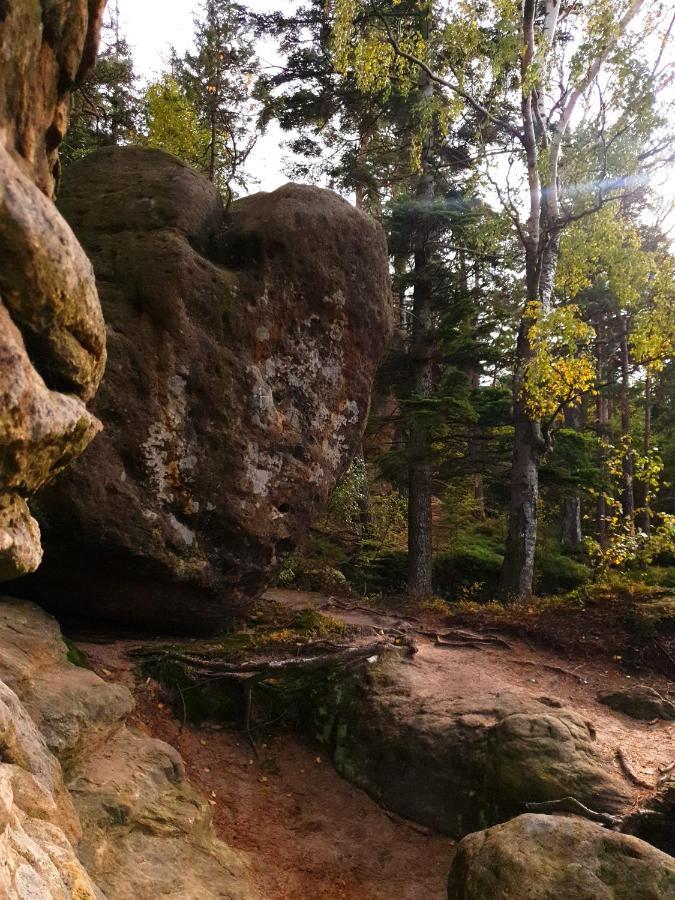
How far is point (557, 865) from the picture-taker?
4.15 m

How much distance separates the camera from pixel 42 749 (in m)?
4.01

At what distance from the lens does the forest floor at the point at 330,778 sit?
18.1 feet

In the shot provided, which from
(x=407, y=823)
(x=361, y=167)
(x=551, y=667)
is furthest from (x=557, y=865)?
(x=361, y=167)

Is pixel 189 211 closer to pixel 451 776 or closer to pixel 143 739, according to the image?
pixel 143 739

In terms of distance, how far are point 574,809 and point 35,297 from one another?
6.04 metres

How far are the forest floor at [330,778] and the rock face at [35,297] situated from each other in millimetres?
4006

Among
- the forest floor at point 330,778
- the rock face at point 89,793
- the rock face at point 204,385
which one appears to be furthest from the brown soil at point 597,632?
the rock face at point 89,793

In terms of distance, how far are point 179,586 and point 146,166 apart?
20.2 feet

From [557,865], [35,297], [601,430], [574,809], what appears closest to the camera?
[35,297]

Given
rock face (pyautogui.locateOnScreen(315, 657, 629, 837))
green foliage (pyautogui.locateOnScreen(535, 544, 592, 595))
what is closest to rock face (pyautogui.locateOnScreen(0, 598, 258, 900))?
rock face (pyautogui.locateOnScreen(315, 657, 629, 837))

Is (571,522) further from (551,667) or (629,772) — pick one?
(629,772)

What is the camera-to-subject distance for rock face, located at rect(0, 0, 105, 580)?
9.26 ft

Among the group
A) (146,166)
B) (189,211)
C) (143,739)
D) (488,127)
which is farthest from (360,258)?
(488,127)

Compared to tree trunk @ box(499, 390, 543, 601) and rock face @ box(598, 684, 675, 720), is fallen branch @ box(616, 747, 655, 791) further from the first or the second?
tree trunk @ box(499, 390, 543, 601)
